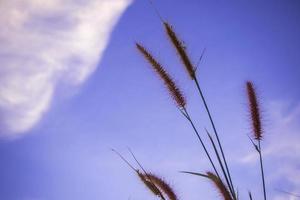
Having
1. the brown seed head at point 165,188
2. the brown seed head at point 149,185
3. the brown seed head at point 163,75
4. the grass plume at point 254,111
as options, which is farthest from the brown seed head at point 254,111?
the brown seed head at point 149,185

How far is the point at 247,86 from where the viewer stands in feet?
14.6

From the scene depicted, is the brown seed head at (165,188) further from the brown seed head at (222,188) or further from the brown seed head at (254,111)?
the brown seed head at (254,111)

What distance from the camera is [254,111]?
14.2ft

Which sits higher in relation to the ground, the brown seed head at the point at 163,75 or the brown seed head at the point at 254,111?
the brown seed head at the point at 163,75

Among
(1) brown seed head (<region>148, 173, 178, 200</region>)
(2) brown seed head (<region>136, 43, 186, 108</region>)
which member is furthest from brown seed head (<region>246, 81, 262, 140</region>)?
(1) brown seed head (<region>148, 173, 178, 200</region>)

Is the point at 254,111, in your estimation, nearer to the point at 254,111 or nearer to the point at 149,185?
the point at 254,111

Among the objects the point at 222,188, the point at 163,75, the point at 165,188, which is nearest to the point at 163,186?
the point at 165,188

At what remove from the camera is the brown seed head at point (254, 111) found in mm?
4262

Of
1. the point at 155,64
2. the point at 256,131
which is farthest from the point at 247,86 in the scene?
the point at 155,64

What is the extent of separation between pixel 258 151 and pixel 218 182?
1.04m

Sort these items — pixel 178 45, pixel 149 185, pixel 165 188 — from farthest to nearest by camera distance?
pixel 178 45
pixel 165 188
pixel 149 185

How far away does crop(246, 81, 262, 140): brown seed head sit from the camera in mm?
4262

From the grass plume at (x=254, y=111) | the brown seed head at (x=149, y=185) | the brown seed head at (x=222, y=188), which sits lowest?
the brown seed head at (x=222, y=188)

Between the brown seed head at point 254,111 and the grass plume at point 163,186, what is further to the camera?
the brown seed head at point 254,111
